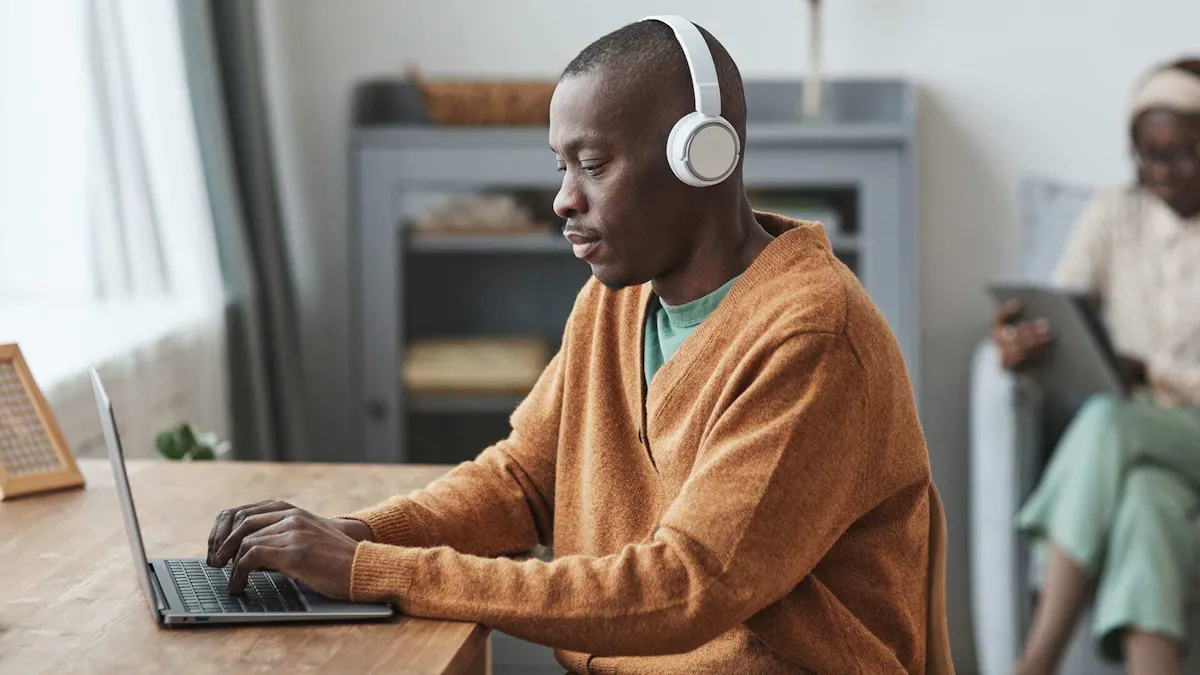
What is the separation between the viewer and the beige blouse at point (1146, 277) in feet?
9.74

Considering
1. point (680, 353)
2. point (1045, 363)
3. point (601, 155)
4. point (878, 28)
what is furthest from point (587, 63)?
point (878, 28)

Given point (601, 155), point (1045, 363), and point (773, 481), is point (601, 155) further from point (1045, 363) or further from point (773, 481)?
point (1045, 363)

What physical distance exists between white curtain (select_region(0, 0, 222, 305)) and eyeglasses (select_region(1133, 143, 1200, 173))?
1.90 m

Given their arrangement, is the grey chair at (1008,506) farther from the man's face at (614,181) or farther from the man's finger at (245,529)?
the man's finger at (245,529)

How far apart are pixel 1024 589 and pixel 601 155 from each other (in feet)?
6.58

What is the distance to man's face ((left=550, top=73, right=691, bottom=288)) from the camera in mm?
1235

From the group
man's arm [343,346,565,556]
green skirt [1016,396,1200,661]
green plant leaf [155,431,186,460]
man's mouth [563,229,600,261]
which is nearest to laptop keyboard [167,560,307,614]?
man's arm [343,346,565,556]

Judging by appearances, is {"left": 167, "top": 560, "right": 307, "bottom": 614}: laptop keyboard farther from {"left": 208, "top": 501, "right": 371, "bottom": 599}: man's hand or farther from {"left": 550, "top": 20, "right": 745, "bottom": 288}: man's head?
{"left": 550, "top": 20, "right": 745, "bottom": 288}: man's head

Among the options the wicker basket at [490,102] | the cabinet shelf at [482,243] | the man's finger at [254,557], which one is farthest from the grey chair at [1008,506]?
the man's finger at [254,557]

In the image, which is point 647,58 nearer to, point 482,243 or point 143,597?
→ point 143,597

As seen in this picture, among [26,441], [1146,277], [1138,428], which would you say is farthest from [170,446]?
[1146,277]

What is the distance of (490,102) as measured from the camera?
319cm

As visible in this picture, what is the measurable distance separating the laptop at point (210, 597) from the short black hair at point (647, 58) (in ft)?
1.58

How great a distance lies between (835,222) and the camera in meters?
3.12
